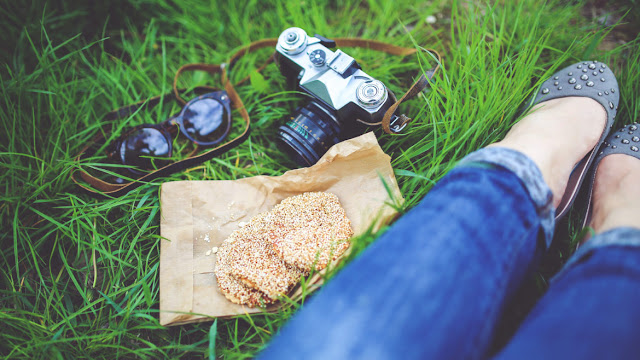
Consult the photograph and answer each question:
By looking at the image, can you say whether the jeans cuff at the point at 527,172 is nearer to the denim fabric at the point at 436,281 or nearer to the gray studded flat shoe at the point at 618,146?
the denim fabric at the point at 436,281

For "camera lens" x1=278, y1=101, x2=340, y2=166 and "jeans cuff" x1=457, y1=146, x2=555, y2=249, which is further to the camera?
"camera lens" x1=278, y1=101, x2=340, y2=166

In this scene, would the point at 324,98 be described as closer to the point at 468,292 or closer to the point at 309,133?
the point at 309,133

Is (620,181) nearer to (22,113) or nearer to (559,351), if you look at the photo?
(559,351)

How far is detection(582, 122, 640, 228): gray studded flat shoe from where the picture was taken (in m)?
1.32

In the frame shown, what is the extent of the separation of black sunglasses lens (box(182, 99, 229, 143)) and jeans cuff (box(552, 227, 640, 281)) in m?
1.27

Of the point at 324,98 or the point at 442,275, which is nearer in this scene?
the point at 442,275

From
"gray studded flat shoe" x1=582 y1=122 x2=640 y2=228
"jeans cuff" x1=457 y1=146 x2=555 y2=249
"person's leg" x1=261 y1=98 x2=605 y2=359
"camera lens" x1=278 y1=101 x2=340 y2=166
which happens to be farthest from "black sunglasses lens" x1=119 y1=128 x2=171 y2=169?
"gray studded flat shoe" x1=582 y1=122 x2=640 y2=228

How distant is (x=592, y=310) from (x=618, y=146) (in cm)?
90

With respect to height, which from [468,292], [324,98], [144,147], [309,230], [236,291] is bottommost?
[236,291]

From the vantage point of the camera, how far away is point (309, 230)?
4.03ft

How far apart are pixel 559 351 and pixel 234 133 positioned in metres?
1.32

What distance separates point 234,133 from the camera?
1.59 m

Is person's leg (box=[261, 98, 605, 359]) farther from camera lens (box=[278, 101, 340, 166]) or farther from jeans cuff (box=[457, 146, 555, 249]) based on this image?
camera lens (box=[278, 101, 340, 166])

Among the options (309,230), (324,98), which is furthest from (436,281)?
(324,98)
